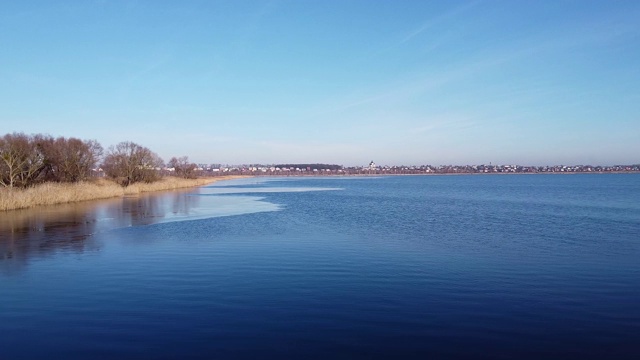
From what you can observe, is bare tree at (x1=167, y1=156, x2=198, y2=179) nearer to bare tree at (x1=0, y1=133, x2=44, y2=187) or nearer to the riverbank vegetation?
the riverbank vegetation

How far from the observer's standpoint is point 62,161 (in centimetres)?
3981

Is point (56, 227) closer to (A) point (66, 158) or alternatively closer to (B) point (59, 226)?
(B) point (59, 226)

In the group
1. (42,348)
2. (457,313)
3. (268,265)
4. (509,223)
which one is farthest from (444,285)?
(509,223)

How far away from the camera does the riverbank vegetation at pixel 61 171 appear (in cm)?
3219

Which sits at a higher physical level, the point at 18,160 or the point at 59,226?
the point at 18,160

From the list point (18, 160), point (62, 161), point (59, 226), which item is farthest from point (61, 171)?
point (59, 226)

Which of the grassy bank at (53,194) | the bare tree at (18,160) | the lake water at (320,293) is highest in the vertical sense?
the bare tree at (18,160)

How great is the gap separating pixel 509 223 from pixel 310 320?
55.8ft

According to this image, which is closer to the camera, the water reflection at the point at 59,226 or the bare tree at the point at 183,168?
the water reflection at the point at 59,226

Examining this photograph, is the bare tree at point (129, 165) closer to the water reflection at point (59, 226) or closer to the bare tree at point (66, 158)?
the bare tree at point (66, 158)

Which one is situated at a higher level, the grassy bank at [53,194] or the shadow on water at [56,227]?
the grassy bank at [53,194]

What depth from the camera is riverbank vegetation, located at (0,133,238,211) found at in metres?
32.2

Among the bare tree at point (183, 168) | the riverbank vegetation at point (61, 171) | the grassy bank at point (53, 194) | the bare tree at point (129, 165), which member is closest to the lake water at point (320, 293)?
the grassy bank at point (53, 194)

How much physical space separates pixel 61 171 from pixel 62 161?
1.06m
